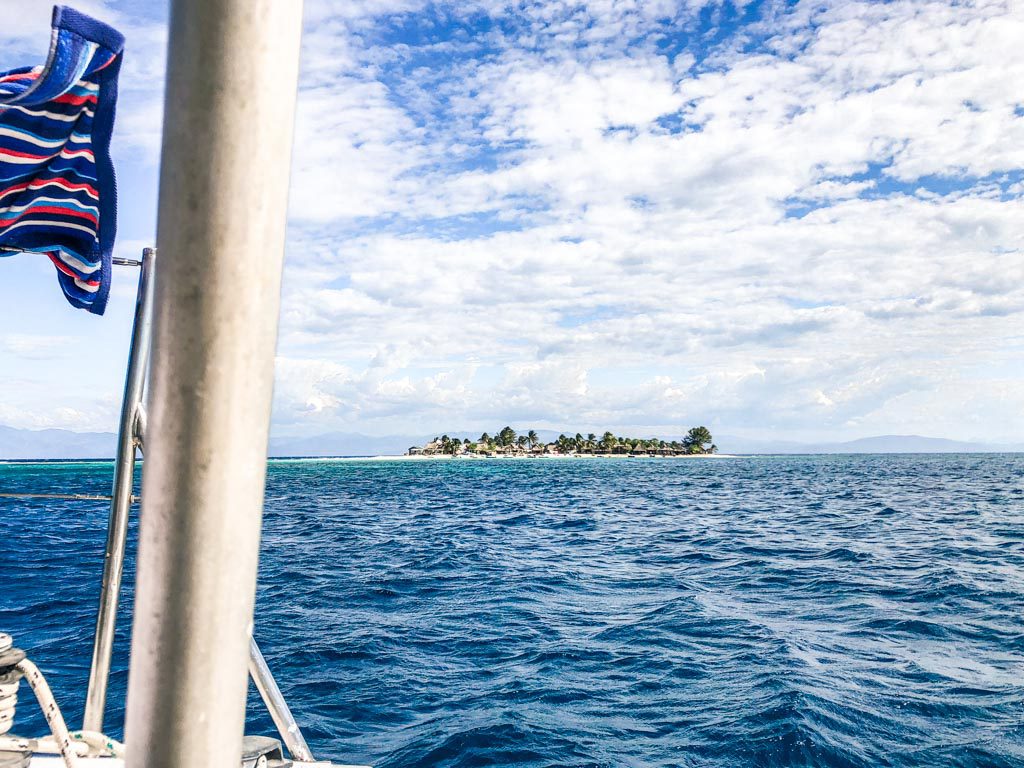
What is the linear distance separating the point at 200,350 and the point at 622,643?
12.0 m

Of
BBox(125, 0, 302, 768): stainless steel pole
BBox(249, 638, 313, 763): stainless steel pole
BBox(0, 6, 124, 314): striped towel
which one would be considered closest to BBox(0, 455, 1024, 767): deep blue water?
BBox(249, 638, 313, 763): stainless steel pole

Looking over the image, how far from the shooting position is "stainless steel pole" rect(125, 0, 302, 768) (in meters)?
1.16

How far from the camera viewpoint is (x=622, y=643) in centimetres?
1202

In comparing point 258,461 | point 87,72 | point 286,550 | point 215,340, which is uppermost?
point 87,72

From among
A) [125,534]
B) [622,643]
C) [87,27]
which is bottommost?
[622,643]

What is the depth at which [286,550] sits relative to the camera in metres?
23.7

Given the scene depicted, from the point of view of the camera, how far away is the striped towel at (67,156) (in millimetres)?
4031

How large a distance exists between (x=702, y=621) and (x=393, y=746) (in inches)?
284

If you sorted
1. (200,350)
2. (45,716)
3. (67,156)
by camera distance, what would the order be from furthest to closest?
(67,156) → (45,716) → (200,350)

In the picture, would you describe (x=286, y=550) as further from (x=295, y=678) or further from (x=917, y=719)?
(x=917, y=719)

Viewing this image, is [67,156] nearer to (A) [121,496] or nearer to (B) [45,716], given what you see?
(A) [121,496]

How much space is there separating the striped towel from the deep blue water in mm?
6104

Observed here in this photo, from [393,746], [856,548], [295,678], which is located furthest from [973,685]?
[856,548]

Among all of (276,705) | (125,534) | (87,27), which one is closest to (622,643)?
(276,705)
